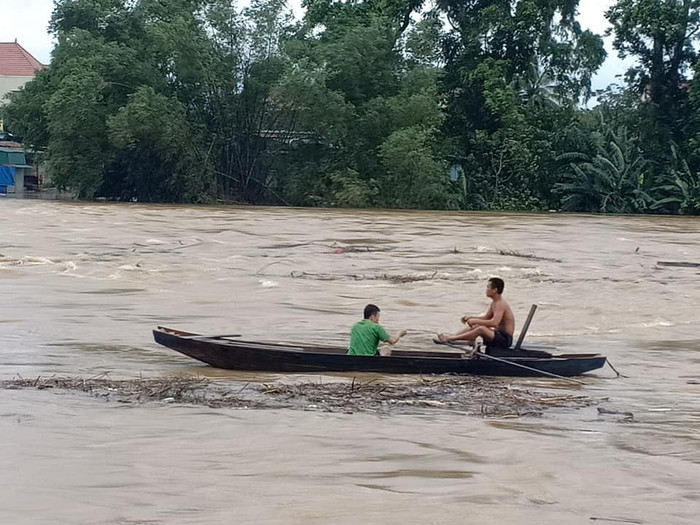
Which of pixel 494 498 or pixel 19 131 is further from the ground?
pixel 19 131

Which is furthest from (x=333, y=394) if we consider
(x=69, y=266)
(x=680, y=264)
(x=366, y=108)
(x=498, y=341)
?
(x=366, y=108)

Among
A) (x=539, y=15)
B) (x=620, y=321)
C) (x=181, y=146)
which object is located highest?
(x=539, y=15)

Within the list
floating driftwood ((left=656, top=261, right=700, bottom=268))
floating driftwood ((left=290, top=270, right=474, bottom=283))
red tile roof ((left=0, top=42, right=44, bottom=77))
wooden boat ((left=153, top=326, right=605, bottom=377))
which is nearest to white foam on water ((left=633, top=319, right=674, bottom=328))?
floating driftwood ((left=290, top=270, right=474, bottom=283))

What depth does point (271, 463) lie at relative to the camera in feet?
22.0

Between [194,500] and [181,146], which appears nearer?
[194,500]

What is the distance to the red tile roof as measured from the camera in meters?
60.0

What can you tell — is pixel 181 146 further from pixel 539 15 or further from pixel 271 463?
pixel 271 463

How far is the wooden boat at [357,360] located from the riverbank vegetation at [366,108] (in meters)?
27.9

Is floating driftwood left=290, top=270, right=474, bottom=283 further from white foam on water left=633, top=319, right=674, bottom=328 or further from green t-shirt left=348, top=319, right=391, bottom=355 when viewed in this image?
green t-shirt left=348, top=319, right=391, bottom=355

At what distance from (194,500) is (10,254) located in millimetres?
16380

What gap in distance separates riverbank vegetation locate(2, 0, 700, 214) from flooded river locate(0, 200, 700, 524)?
13.3m

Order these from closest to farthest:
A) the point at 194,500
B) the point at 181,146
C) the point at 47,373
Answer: the point at 194,500 → the point at 47,373 → the point at 181,146

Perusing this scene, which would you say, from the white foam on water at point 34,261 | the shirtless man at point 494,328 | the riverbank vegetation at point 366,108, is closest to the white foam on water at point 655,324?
the shirtless man at point 494,328

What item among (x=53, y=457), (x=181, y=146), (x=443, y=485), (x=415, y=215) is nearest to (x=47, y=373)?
(x=53, y=457)
